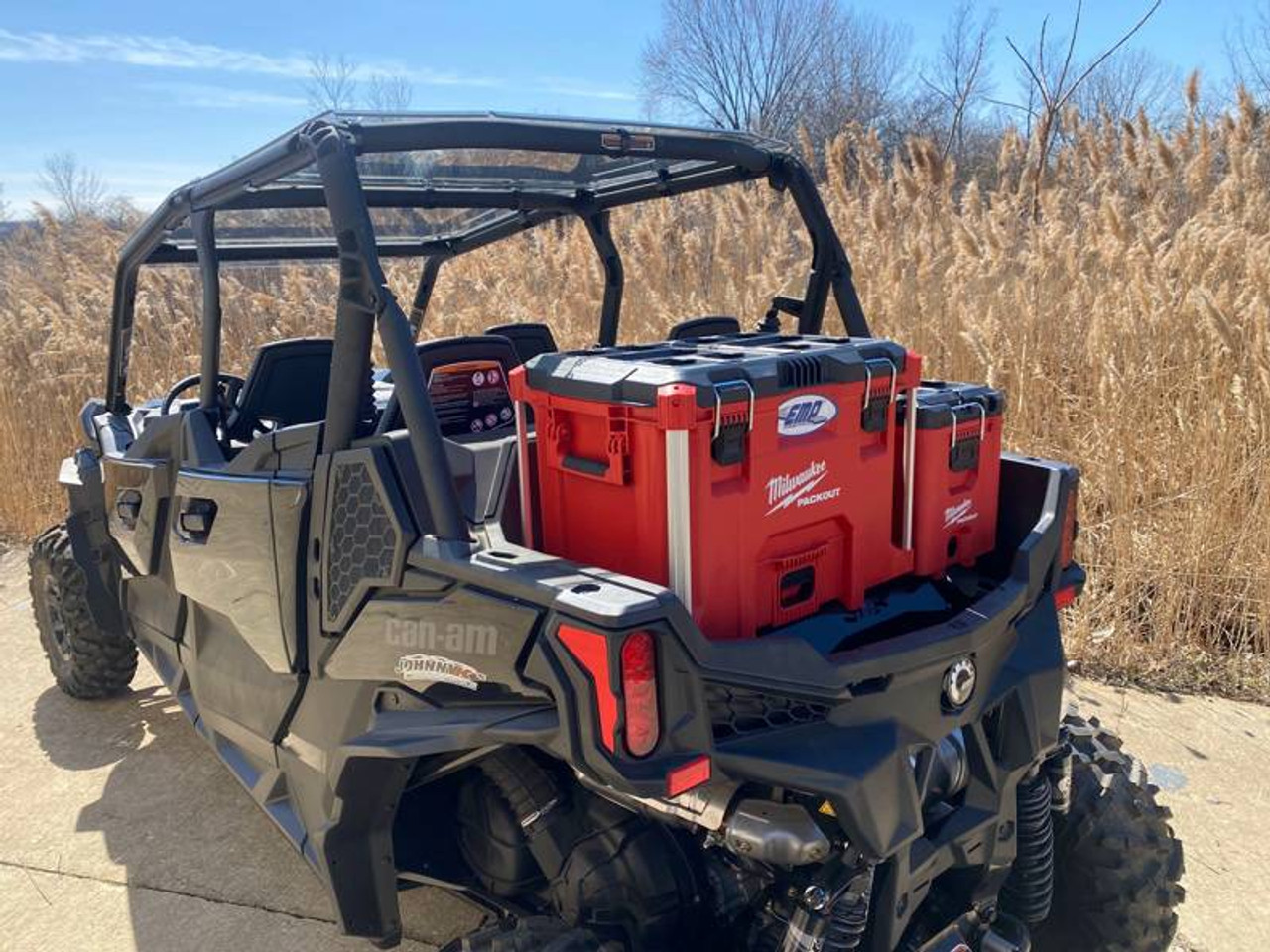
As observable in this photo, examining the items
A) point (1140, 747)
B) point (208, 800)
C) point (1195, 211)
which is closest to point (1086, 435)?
point (1140, 747)

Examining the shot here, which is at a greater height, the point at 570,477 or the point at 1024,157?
the point at 1024,157

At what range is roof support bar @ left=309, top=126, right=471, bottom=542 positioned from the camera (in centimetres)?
178

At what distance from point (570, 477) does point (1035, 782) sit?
3.70 feet

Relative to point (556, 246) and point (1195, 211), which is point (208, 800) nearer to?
point (556, 246)

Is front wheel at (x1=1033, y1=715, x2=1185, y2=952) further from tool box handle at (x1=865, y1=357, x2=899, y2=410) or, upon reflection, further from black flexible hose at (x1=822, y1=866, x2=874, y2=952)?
tool box handle at (x1=865, y1=357, x2=899, y2=410)

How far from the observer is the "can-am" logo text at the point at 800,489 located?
5.82 feet

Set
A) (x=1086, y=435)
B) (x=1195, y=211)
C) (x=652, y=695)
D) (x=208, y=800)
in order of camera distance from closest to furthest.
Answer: (x=652, y=695)
(x=208, y=800)
(x=1086, y=435)
(x=1195, y=211)

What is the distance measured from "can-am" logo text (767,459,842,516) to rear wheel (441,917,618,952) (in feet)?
2.52

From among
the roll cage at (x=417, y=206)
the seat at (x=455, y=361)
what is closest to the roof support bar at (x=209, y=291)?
the roll cage at (x=417, y=206)

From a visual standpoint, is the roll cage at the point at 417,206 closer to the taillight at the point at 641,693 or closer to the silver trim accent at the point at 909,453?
the taillight at the point at 641,693

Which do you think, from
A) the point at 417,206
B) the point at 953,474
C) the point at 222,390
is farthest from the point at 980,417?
the point at 222,390

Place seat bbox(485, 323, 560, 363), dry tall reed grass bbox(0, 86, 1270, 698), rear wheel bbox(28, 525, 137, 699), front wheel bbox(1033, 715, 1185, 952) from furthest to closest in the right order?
dry tall reed grass bbox(0, 86, 1270, 698), rear wheel bbox(28, 525, 137, 699), seat bbox(485, 323, 560, 363), front wheel bbox(1033, 715, 1185, 952)

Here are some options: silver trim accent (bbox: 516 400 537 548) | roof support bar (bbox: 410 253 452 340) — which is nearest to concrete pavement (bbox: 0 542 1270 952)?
silver trim accent (bbox: 516 400 537 548)

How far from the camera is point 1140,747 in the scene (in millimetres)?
3277
